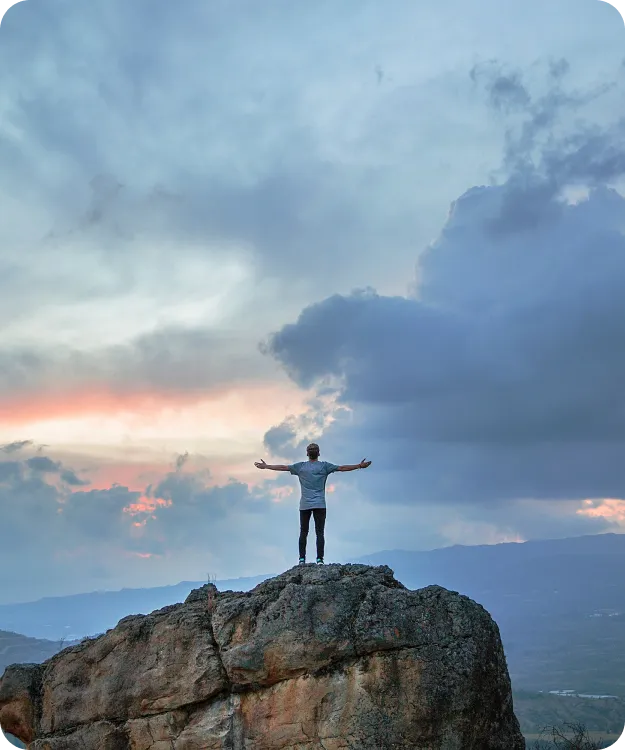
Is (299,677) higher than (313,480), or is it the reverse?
(313,480)

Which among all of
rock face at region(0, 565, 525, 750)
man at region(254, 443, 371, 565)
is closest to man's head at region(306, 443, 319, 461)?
man at region(254, 443, 371, 565)

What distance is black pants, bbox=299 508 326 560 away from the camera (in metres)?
23.6

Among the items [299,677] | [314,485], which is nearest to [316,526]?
[314,485]

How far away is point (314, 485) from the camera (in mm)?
23422

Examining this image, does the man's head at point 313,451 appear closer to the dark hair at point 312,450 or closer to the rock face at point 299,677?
the dark hair at point 312,450

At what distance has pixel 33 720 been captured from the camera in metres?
Result: 21.4

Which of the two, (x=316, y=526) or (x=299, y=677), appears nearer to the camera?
(x=299, y=677)

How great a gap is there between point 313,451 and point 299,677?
21.1ft

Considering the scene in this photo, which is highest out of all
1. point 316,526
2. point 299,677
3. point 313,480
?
point 313,480

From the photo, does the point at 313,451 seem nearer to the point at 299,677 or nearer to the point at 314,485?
the point at 314,485

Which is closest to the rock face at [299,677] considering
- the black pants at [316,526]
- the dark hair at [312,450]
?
the black pants at [316,526]

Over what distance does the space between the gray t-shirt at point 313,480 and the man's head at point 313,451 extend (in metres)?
0.17

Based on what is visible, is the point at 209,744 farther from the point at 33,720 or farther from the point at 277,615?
the point at 33,720

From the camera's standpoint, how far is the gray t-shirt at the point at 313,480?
23.4 metres
